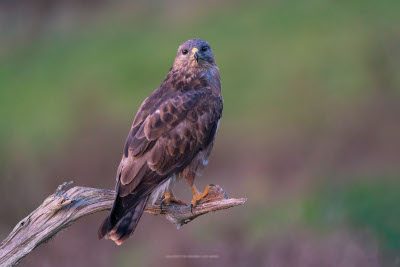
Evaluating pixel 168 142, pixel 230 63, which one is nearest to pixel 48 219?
pixel 168 142

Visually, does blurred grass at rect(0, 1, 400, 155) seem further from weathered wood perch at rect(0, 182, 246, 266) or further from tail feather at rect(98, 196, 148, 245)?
weathered wood perch at rect(0, 182, 246, 266)

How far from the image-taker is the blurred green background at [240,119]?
1505 centimetres

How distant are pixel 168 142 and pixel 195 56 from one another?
A: 1119 millimetres

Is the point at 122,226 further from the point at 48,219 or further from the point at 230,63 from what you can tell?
the point at 230,63

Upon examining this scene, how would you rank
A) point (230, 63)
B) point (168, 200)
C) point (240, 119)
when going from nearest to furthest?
point (168, 200)
point (240, 119)
point (230, 63)

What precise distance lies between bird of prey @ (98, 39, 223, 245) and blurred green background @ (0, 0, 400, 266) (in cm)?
196

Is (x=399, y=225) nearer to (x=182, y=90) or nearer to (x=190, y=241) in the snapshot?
(x=190, y=241)

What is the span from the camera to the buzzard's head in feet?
38.3

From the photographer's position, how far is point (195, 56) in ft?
38.2

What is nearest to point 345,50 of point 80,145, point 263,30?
point 263,30

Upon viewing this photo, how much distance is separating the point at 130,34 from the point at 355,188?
1210 cm

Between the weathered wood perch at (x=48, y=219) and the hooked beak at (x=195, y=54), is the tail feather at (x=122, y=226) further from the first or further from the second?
the hooked beak at (x=195, y=54)

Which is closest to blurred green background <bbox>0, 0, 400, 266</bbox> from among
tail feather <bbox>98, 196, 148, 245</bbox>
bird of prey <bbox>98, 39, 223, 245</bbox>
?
bird of prey <bbox>98, 39, 223, 245</bbox>

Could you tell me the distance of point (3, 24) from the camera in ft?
101
